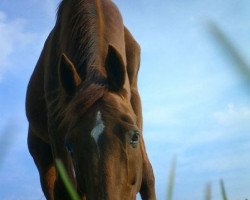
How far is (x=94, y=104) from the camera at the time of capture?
4.26 meters

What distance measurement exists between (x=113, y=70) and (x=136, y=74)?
7.29 ft

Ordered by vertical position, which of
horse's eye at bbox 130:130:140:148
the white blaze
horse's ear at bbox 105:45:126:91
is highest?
horse's ear at bbox 105:45:126:91

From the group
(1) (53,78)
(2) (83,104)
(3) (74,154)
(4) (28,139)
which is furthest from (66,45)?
(4) (28,139)

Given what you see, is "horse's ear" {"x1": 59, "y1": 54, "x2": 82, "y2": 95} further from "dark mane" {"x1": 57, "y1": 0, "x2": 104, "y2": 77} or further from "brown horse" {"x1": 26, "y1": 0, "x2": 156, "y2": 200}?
"dark mane" {"x1": 57, "y1": 0, "x2": 104, "y2": 77}

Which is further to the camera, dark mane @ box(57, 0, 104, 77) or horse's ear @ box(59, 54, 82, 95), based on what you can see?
dark mane @ box(57, 0, 104, 77)

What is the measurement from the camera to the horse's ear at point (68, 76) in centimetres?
476

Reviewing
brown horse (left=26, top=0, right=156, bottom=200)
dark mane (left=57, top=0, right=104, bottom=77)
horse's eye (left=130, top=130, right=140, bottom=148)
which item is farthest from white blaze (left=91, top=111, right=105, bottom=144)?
dark mane (left=57, top=0, right=104, bottom=77)

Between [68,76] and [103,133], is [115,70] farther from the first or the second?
[103,133]

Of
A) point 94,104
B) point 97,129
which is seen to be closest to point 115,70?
point 94,104

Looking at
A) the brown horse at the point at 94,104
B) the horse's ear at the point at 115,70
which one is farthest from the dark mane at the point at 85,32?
the horse's ear at the point at 115,70

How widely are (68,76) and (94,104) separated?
0.69 m

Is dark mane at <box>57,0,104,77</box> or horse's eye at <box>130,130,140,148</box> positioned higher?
dark mane at <box>57,0,104,77</box>

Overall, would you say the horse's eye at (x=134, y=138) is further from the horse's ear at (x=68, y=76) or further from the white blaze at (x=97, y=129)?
the horse's ear at (x=68, y=76)

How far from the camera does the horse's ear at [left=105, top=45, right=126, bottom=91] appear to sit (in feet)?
15.3
